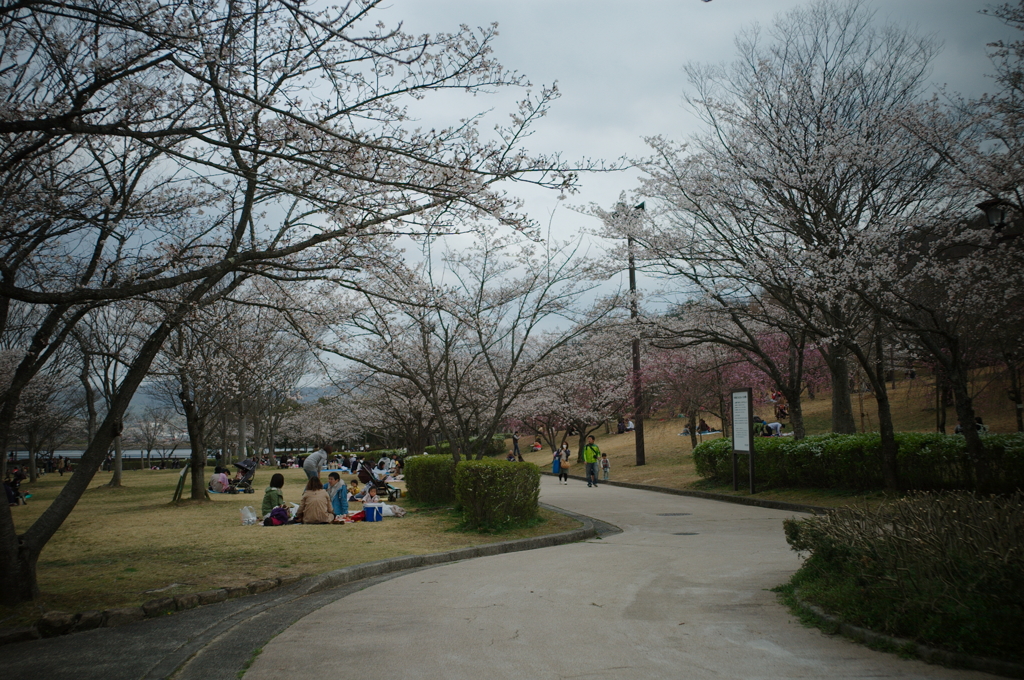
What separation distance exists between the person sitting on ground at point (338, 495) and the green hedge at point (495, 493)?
322 cm

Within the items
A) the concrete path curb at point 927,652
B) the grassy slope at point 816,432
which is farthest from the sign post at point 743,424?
the concrete path curb at point 927,652

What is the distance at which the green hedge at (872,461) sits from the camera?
12.0 m

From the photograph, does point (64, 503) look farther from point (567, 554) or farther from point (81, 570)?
point (567, 554)

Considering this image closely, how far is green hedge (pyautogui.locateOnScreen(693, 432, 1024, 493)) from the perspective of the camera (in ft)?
39.5

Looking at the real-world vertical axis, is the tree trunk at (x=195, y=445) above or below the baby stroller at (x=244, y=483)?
above

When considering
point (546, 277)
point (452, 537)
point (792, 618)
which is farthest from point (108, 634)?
point (546, 277)

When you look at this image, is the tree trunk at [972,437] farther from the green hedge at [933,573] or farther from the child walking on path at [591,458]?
the child walking on path at [591,458]

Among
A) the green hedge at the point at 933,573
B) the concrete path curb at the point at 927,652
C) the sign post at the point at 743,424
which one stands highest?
the sign post at the point at 743,424

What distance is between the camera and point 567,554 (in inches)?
371

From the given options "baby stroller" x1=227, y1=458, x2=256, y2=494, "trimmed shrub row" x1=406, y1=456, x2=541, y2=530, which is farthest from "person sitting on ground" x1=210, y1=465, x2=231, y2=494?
"trimmed shrub row" x1=406, y1=456, x2=541, y2=530

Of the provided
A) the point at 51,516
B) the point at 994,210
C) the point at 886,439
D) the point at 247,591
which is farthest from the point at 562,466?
the point at 51,516

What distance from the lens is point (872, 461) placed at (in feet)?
47.8

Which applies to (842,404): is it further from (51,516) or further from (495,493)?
(51,516)

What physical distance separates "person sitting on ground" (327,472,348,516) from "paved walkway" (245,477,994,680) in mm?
5987
